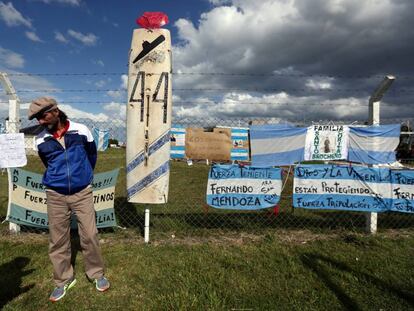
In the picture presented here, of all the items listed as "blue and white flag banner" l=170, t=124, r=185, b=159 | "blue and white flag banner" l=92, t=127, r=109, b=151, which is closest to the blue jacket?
"blue and white flag banner" l=92, t=127, r=109, b=151

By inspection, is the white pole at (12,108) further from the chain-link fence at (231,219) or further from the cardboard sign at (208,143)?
the cardboard sign at (208,143)

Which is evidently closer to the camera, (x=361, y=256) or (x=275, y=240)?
(x=361, y=256)

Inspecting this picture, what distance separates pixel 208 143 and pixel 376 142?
2.64 m

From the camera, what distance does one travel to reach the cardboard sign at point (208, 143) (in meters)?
5.11

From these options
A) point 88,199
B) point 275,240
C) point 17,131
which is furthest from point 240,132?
point 17,131

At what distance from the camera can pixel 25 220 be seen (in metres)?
4.71

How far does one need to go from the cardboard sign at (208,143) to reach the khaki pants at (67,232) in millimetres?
2158

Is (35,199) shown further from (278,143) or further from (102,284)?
(278,143)

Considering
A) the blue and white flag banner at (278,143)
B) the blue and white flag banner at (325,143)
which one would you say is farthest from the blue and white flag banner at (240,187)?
the blue and white flag banner at (325,143)

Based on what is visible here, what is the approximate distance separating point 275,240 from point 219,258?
3.63 ft

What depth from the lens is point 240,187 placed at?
4.89m

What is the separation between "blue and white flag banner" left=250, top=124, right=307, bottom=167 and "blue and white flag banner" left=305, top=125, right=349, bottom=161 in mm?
111

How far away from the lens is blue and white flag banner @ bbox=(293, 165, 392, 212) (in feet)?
16.1

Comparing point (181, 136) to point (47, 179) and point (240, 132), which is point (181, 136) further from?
point (47, 179)
